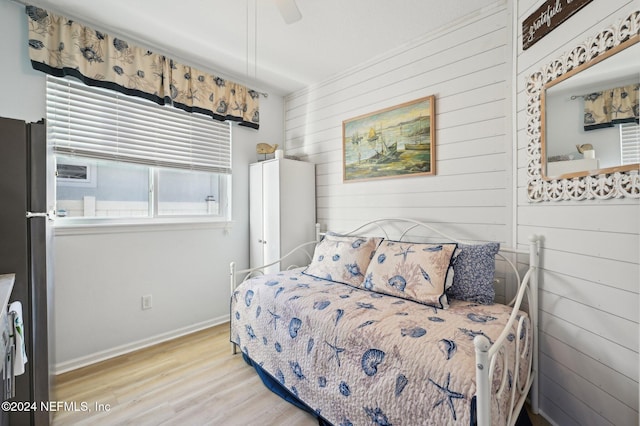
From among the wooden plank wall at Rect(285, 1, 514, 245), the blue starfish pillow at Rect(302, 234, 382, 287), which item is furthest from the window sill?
the wooden plank wall at Rect(285, 1, 514, 245)

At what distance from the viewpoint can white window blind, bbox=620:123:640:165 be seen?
111 centimetres

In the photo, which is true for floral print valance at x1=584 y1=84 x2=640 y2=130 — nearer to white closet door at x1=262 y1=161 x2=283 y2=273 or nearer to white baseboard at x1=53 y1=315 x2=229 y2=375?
white closet door at x1=262 y1=161 x2=283 y2=273

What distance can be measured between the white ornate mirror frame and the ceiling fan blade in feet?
4.67

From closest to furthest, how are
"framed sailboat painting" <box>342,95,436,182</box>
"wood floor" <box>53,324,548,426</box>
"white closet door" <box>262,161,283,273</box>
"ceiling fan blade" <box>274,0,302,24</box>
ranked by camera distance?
1. "ceiling fan blade" <box>274,0,302,24</box>
2. "wood floor" <box>53,324,548,426</box>
3. "framed sailboat painting" <box>342,95,436,182</box>
4. "white closet door" <box>262,161,283,273</box>

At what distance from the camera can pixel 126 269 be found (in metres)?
2.38

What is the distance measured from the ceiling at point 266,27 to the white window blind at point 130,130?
51cm

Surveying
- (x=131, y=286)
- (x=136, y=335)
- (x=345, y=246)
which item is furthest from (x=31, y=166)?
(x=345, y=246)

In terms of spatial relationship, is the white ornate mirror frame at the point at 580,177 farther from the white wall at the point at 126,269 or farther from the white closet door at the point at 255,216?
the white wall at the point at 126,269

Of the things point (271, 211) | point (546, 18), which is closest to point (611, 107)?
point (546, 18)

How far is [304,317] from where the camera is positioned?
5.52ft

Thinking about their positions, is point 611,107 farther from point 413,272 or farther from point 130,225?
point 130,225

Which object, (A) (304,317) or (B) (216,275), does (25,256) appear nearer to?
(A) (304,317)

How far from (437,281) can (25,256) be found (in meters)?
2.12

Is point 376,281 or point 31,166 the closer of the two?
point 31,166
